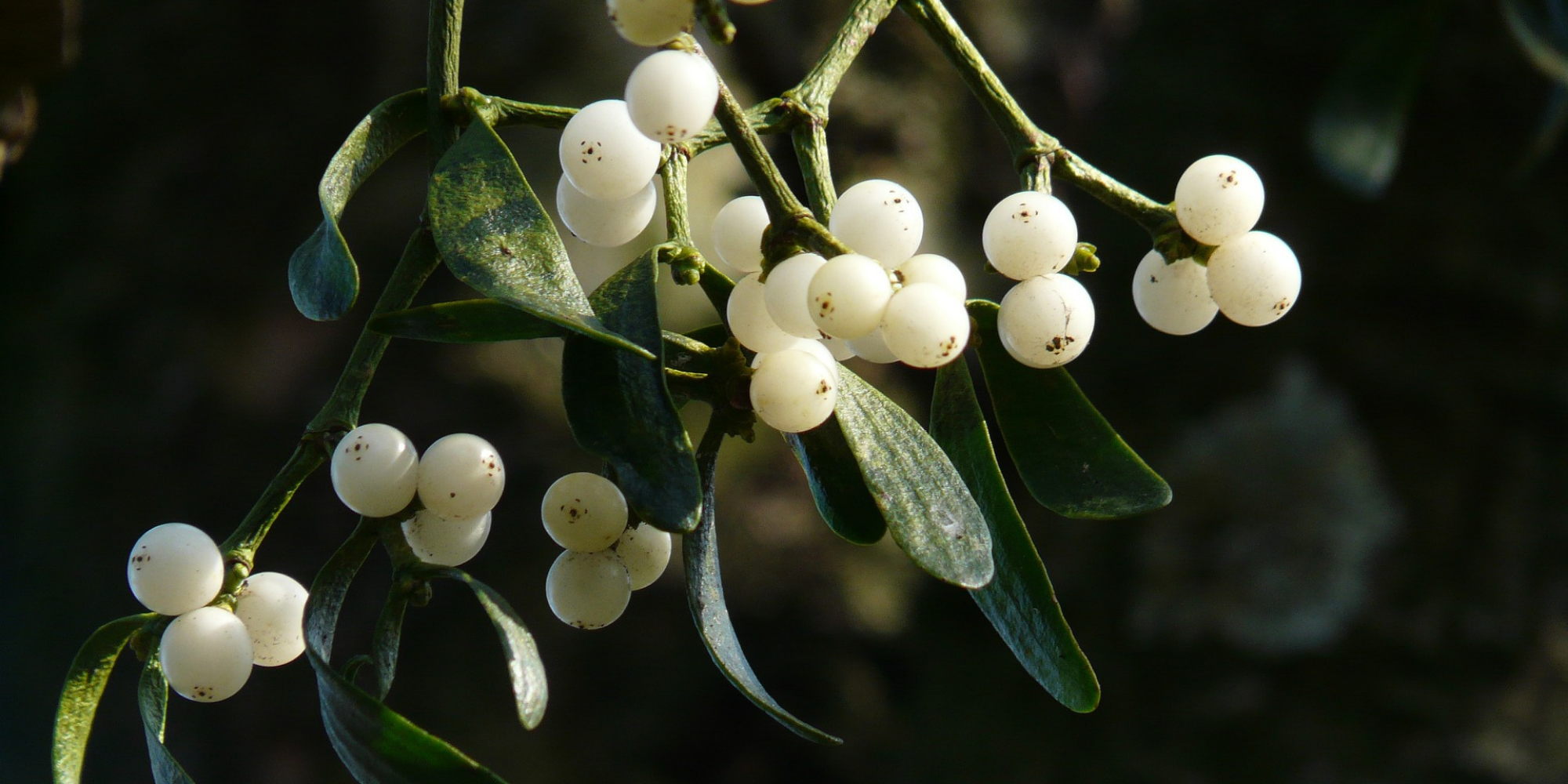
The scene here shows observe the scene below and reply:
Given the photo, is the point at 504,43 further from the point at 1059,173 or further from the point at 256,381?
the point at 1059,173

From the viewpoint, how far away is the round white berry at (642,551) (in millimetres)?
317

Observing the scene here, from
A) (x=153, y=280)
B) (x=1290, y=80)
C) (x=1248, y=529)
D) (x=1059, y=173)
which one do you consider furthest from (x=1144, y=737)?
(x=153, y=280)

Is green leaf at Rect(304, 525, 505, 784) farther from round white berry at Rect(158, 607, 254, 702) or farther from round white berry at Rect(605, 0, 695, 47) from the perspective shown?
round white berry at Rect(605, 0, 695, 47)

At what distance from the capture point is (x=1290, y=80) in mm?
1078

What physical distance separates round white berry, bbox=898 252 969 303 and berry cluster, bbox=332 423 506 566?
0.10 m

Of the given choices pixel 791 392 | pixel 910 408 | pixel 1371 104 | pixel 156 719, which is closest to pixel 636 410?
pixel 791 392

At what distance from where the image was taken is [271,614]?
31 cm

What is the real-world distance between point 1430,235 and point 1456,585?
0.93 feet

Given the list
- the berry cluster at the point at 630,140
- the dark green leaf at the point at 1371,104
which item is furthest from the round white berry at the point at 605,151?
the dark green leaf at the point at 1371,104

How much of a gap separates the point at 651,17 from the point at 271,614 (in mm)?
180

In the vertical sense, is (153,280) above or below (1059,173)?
below

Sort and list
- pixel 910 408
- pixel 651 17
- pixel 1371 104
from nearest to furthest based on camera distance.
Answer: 1. pixel 651 17
2. pixel 1371 104
3. pixel 910 408

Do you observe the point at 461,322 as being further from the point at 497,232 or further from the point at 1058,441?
the point at 1058,441

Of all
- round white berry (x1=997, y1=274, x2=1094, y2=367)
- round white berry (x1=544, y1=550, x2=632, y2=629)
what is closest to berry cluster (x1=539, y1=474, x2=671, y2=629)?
round white berry (x1=544, y1=550, x2=632, y2=629)
